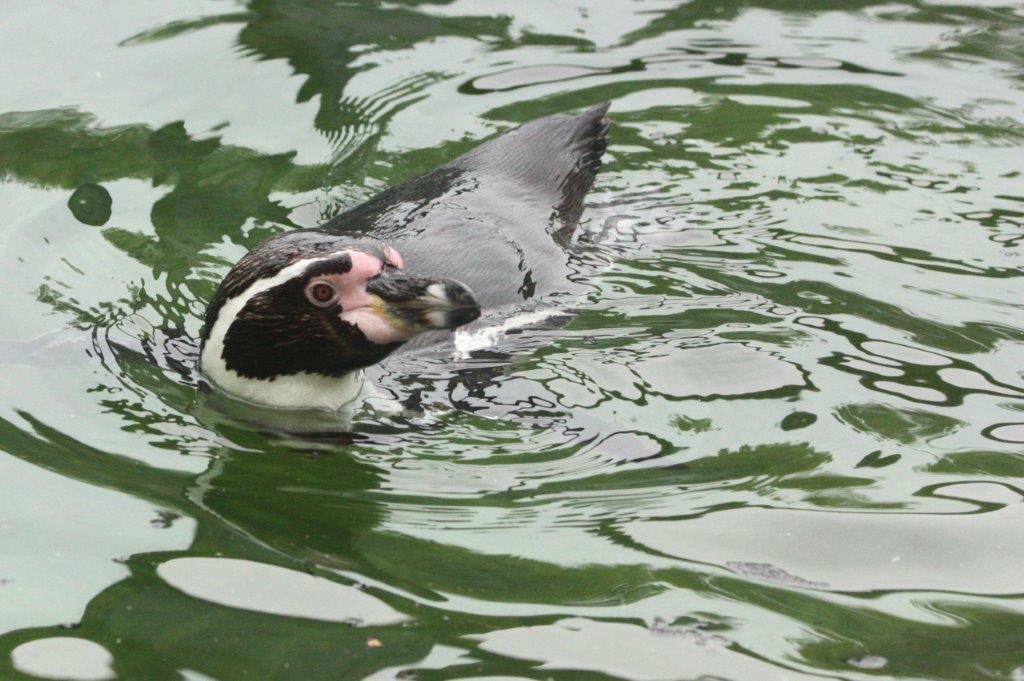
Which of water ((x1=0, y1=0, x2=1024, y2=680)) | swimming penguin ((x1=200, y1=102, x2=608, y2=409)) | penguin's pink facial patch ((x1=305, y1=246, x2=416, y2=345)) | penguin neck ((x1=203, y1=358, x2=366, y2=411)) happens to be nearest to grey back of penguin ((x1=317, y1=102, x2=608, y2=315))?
swimming penguin ((x1=200, y1=102, x2=608, y2=409))

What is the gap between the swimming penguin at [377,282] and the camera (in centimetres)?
476

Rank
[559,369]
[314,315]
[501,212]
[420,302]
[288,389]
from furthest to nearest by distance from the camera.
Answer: [501,212] < [559,369] < [288,389] < [314,315] < [420,302]

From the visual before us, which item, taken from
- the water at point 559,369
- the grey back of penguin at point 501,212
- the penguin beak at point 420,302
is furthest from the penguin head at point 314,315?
the grey back of penguin at point 501,212

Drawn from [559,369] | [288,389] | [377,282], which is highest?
[377,282]

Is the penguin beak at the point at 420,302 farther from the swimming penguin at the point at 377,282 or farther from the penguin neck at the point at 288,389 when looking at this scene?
the penguin neck at the point at 288,389

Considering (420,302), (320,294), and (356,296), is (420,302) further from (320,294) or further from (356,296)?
(320,294)

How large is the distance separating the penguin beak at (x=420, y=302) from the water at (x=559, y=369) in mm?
394

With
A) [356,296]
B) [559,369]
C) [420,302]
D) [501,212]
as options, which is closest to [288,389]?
[356,296]

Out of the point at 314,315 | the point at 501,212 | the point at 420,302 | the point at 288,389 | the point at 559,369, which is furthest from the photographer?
the point at 501,212

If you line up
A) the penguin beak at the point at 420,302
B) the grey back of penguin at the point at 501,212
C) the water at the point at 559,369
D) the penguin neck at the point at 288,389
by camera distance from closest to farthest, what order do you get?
the water at the point at 559,369 → the penguin beak at the point at 420,302 → the penguin neck at the point at 288,389 → the grey back of penguin at the point at 501,212

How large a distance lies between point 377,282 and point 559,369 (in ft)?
2.99

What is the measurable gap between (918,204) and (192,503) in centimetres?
395

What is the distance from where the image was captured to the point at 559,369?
5406 millimetres

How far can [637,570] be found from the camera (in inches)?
156
